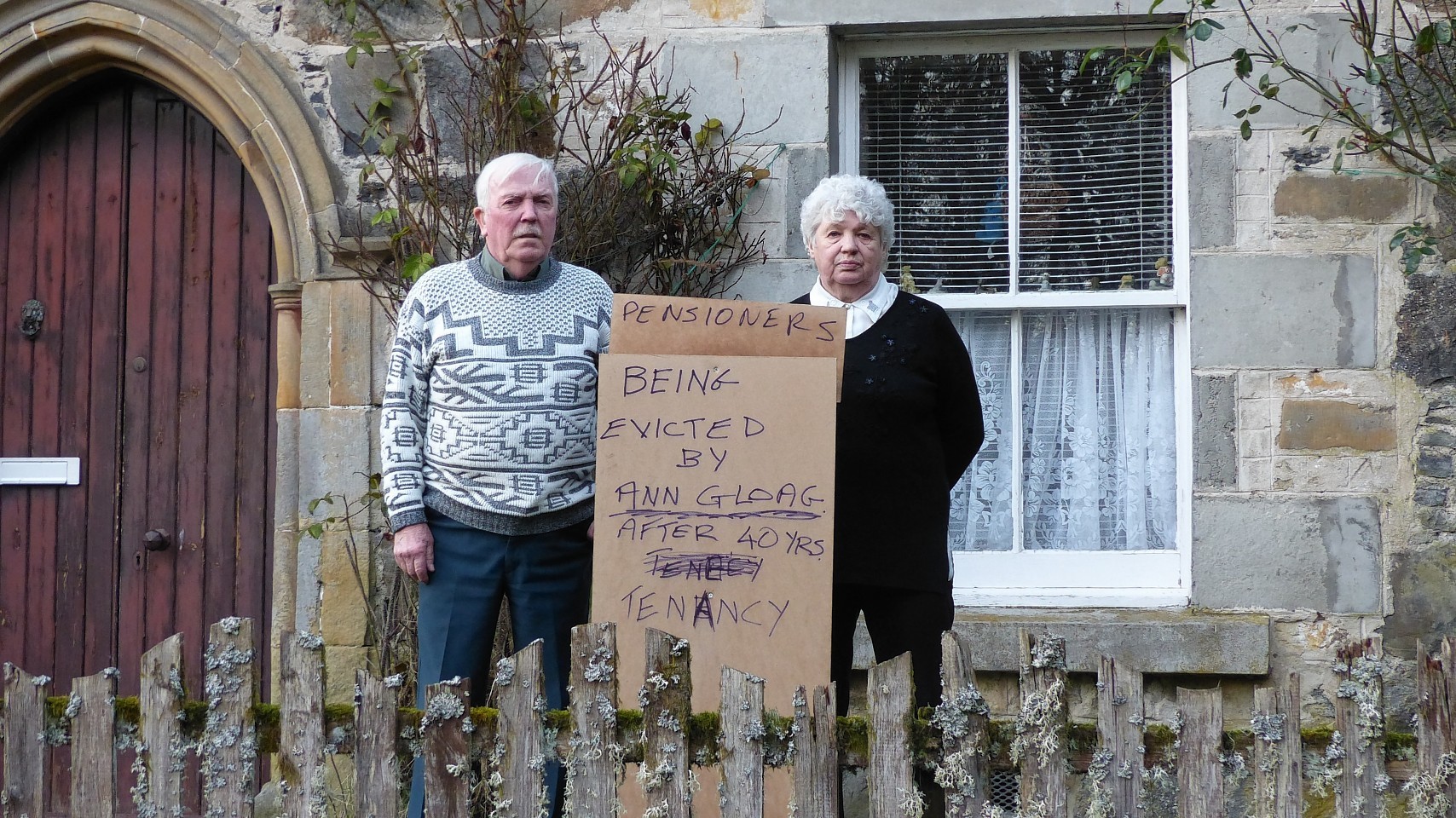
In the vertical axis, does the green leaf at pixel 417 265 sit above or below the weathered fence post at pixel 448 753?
above

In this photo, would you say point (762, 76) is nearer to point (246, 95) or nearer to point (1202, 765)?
point (246, 95)

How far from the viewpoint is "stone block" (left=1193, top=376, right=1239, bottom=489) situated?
3.99 meters

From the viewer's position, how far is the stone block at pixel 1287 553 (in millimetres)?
3902

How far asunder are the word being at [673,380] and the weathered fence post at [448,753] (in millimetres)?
750

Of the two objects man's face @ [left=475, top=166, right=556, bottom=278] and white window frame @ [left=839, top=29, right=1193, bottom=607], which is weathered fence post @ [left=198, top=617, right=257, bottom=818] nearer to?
man's face @ [left=475, top=166, right=556, bottom=278]

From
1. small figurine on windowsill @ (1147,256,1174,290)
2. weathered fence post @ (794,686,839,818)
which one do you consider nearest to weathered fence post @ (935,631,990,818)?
weathered fence post @ (794,686,839,818)

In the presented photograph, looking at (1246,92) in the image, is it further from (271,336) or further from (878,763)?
(271,336)

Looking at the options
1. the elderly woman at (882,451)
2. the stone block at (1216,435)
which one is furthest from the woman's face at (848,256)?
the stone block at (1216,435)

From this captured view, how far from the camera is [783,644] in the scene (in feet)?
8.82

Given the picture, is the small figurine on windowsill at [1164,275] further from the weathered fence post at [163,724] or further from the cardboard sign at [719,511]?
the weathered fence post at [163,724]

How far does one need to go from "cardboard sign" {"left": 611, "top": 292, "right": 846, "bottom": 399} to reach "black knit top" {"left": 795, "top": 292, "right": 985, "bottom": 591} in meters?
0.18

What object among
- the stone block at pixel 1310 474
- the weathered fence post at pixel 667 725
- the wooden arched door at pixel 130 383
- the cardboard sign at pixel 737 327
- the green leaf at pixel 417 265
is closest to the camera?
the weathered fence post at pixel 667 725

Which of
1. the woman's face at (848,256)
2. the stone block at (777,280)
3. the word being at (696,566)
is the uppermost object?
the stone block at (777,280)

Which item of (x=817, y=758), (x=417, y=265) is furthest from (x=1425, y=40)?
(x=417, y=265)
